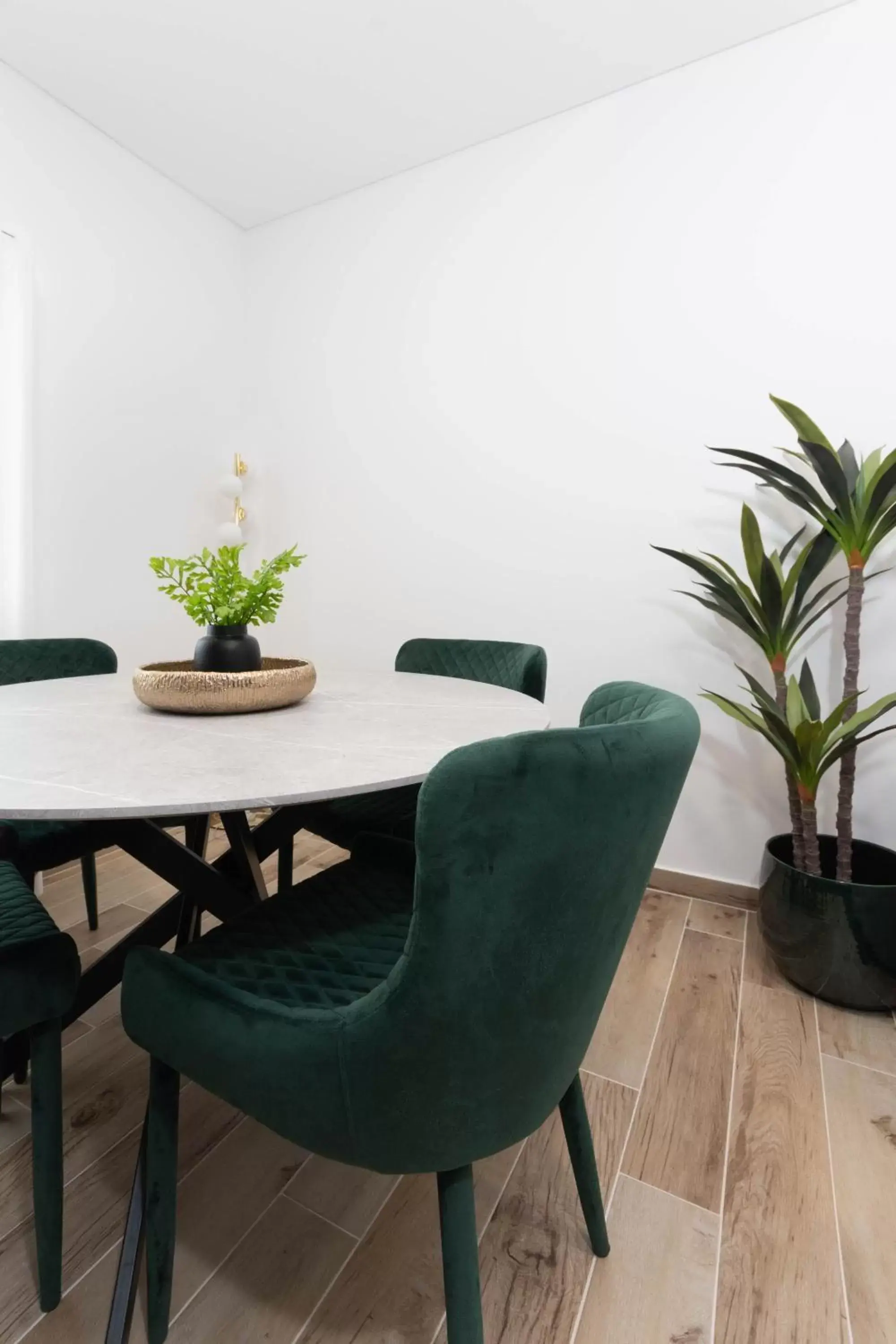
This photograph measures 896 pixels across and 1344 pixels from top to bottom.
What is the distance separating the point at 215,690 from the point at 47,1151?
0.69 metres

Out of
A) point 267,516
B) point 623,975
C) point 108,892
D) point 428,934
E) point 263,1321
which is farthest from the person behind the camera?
point 267,516

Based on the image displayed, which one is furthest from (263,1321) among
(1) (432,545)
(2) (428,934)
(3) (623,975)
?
(1) (432,545)

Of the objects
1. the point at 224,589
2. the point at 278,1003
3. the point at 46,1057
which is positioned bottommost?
the point at 46,1057

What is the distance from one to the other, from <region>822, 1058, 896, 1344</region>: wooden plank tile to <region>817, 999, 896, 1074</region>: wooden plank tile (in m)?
0.03

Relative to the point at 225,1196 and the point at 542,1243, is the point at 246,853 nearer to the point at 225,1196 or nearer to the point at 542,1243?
the point at 225,1196

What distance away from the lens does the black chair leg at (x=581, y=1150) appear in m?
0.97

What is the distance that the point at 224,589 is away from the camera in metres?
1.27

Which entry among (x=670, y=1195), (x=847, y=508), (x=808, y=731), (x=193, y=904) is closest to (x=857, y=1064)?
(x=670, y=1195)

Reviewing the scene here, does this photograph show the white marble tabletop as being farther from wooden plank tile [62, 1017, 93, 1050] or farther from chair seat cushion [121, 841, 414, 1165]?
wooden plank tile [62, 1017, 93, 1050]

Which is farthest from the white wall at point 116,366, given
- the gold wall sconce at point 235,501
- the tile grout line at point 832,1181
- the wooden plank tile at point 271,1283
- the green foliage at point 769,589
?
the tile grout line at point 832,1181

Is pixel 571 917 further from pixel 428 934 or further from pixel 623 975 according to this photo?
pixel 623 975

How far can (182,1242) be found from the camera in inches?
40.5

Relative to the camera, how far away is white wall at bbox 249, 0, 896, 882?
2.00 metres

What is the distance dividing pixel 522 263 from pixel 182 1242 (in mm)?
2948
